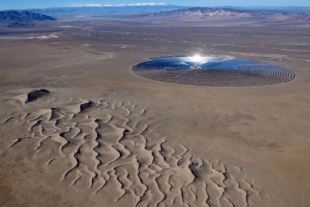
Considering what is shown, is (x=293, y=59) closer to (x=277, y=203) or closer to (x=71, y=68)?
(x=71, y=68)

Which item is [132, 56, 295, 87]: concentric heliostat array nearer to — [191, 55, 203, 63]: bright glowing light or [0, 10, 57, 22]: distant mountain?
[191, 55, 203, 63]: bright glowing light

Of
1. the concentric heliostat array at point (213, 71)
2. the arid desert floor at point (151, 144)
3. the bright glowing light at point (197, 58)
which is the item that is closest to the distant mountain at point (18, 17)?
the bright glowing light at point (197, 58)

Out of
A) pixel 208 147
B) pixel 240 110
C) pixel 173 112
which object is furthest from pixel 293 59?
pixel 208 147

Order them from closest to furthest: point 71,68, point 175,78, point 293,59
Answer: point 175,78 < point 71,68 < point 293,59

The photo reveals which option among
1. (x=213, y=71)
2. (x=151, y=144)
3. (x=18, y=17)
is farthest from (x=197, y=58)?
(x=18, y=17)

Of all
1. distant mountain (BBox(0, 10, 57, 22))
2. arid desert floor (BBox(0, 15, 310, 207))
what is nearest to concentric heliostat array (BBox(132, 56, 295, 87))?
arid desert floor (BBox(0, 15, 310, 207))

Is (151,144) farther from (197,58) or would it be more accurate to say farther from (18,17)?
(18,17)
